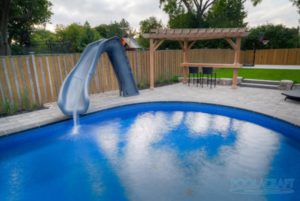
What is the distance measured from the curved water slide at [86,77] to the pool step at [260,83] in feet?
18.7

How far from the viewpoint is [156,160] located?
13.0ft

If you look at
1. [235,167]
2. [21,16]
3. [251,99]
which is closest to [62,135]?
[235,167]

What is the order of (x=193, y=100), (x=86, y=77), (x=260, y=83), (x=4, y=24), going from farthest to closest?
1. (x=4, y=24)
2. (x=260, y=83)
3. (x=193, y=100)
4. (x=86, y=77)

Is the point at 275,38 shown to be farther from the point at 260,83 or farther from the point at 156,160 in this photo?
the point at 156,160

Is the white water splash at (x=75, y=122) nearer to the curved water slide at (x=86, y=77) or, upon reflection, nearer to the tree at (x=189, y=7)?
the curved water slide at (x=86, y=77)

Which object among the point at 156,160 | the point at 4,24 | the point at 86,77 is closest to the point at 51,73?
the point at 86,77

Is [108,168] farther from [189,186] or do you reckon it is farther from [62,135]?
[62,135]

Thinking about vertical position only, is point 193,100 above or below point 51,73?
below

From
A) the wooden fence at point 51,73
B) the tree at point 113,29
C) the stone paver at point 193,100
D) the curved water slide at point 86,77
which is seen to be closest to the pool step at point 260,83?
the stone paver at point 193,100

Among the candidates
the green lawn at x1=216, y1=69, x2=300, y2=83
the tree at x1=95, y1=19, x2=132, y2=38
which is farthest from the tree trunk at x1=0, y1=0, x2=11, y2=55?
the tree at x1=95, y1=19, x2=132, y2=38

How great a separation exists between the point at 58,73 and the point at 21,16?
13.6 metres

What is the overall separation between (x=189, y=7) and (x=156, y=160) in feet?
76.1

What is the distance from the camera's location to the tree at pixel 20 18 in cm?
1331

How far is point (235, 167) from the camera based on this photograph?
3662mm
